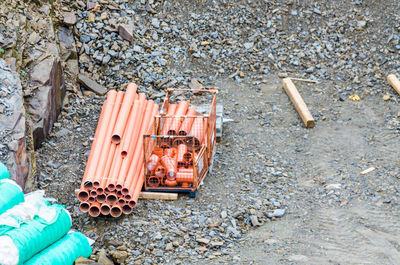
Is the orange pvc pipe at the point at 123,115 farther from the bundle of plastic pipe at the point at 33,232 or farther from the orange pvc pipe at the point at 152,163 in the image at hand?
the bundle of plastic pipe at the point at 33,232

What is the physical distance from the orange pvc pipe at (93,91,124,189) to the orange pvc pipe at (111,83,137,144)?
0.32 feet

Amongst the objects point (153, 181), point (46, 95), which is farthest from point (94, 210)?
point (46, 95)

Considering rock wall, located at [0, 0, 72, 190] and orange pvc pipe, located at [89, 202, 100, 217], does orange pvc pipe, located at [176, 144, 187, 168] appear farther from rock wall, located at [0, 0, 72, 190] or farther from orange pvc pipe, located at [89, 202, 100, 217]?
rock wall, located at [0, 0, 72, 190]

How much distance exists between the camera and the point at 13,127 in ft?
36.5

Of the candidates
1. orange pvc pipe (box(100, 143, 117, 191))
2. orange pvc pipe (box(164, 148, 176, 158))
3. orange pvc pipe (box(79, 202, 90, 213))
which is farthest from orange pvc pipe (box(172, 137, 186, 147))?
orange pvc pipe (box(79, 202, 90, 213))

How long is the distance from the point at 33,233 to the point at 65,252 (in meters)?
0.78

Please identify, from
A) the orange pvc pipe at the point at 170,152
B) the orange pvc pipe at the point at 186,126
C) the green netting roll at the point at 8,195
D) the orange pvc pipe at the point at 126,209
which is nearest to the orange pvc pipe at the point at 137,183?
the orange pvc pipe at the point at 126,209

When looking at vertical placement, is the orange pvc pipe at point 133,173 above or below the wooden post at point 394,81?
below

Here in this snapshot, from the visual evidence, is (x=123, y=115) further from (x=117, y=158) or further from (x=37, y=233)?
(x=37, y=233)

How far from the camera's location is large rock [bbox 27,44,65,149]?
12578 millimetres

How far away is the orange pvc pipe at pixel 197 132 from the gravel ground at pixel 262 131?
791 millimetres

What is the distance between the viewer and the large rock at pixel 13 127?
10.6m

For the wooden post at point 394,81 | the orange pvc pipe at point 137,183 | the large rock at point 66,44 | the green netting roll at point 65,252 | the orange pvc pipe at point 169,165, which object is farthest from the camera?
the wooden post at point 394,81

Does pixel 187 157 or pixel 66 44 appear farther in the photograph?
pixel 66 44
